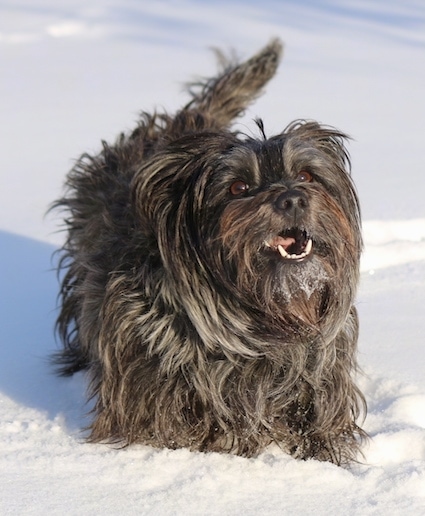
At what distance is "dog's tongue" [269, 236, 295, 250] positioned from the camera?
3131 mm

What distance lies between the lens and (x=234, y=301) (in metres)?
3.33

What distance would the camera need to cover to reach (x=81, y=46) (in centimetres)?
1133

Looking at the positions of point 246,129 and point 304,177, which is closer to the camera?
point 304,177

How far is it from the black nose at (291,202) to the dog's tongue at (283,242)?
14 centimetres

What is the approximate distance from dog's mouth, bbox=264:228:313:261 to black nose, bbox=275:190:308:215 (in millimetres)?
119

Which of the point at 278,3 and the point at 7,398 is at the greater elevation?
the point at 278,3

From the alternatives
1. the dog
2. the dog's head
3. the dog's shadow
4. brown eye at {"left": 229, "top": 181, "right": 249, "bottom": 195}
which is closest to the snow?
the dog's shadow

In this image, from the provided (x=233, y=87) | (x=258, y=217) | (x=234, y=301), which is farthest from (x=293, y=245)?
(x=233, y=87)

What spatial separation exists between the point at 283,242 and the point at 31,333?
1.96m

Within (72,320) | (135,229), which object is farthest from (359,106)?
(135,229)

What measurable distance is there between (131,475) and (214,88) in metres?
2.83

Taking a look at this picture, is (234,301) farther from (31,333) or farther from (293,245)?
(31,333)

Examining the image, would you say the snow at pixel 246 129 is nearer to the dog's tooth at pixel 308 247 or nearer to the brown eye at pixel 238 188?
the dog's tooth at pixel 308 247

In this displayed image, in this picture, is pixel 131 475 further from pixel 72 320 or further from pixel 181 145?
pixel 72 320
